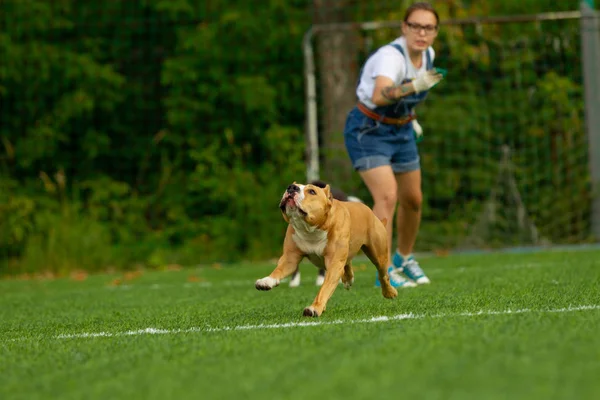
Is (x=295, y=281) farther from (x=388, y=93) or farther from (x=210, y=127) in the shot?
(x=210, y=127)

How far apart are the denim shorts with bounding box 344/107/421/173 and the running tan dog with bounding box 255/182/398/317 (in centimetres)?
144

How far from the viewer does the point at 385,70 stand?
7270 millimetres

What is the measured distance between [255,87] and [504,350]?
11.5 metres

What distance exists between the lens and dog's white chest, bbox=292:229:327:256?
5641 mm

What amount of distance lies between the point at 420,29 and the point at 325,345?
366cm

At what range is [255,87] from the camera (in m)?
15.1

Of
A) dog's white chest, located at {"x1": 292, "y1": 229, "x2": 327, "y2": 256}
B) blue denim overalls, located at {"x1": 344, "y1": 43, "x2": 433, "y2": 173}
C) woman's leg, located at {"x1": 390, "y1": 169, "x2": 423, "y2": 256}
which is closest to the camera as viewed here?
dog's white chest, located at {"x1": 292, "y1": 229, "x2": 327, "y2": 256}

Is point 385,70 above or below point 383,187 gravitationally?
above

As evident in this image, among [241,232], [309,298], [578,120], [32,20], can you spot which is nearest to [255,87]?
[241,232]

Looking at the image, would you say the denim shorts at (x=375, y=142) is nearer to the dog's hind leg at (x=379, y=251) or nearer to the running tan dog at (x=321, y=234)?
the dog's hind leg at (x=379, y=251)

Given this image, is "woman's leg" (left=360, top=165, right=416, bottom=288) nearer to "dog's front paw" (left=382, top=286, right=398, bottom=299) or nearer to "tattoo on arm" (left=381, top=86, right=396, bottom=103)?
"tattoo on arm" (left=381, top=86, right=396, bottom=103)

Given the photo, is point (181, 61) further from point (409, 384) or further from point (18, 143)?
point (409, 384)

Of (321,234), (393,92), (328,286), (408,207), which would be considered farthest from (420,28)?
(328,286)

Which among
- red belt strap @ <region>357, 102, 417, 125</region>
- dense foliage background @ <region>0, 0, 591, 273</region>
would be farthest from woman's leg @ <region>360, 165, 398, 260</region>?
dense foliage background @ <region>0, 0, 591, 273</region>
